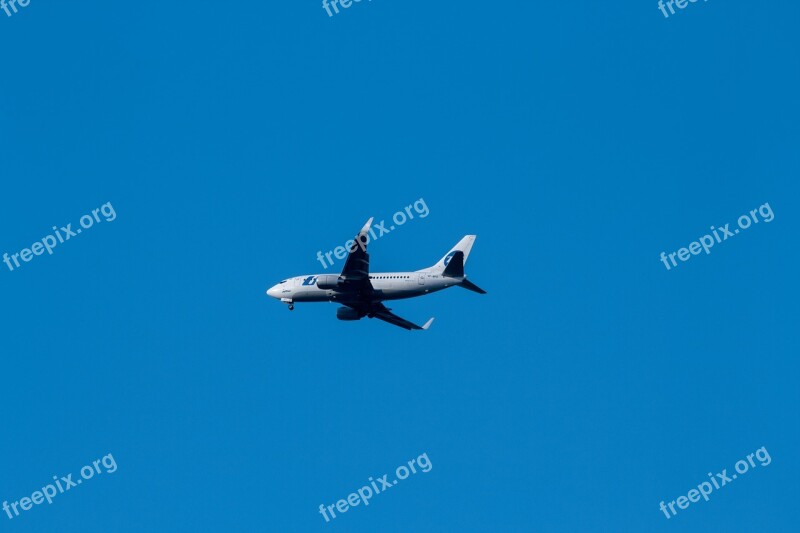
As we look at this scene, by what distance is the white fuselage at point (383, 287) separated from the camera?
8000cm

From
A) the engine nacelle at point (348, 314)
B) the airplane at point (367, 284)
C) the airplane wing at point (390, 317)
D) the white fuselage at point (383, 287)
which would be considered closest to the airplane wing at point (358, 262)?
the airplane at point (367, 284)

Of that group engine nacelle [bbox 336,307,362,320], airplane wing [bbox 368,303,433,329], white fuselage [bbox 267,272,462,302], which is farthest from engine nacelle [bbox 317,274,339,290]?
airplane wing [bbox 368,303,433,329]

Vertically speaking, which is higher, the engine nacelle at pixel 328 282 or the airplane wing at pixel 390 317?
the engine nacelle at pixel 328 282

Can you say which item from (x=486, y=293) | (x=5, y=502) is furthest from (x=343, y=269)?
(x=5, y=502)

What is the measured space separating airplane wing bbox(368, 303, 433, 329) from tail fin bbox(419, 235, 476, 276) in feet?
21.2

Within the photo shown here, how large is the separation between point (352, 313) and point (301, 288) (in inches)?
162

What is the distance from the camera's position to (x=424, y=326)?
87.2 meters

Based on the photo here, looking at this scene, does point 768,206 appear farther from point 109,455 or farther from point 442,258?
point 109,455

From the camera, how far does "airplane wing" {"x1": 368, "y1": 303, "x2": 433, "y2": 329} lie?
87062 mm

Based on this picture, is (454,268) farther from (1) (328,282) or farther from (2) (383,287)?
(1) (328,282)

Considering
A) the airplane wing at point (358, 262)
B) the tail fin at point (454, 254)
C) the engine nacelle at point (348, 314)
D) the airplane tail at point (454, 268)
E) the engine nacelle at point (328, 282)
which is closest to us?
the airplane wing at point (358, 262)

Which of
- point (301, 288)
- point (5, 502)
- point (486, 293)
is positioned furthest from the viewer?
point (301, 288)

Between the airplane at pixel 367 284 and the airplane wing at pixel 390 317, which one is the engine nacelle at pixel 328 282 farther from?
the airplane wing at pixel 390 317

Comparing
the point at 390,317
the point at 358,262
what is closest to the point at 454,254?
the point at 358,262
